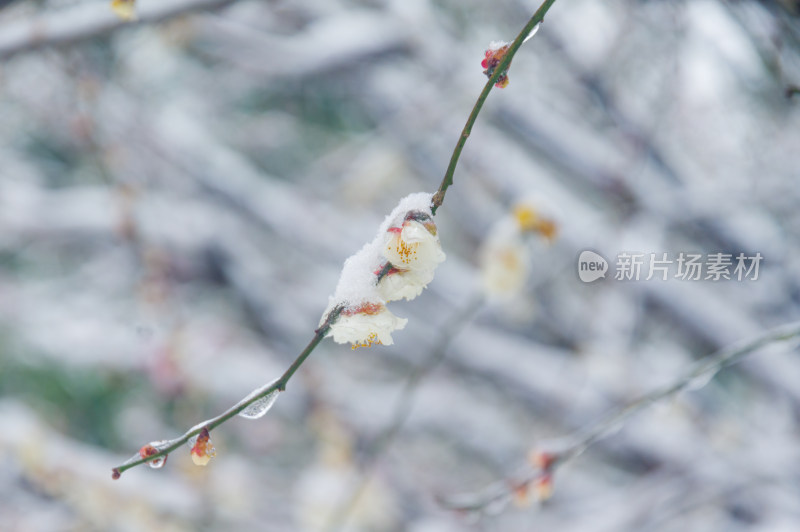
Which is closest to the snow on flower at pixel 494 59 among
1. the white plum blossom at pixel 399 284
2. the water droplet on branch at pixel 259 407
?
the white plum blossom at pixel 399 284

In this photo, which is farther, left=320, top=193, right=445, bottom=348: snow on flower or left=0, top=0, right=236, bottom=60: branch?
left=0, top=0, right=236, bottom=60: branch

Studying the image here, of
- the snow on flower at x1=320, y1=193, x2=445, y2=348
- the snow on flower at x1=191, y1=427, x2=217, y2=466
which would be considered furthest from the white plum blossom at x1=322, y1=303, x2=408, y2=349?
the snow on flower at x1=191, y1=427, x2=217, y2=466

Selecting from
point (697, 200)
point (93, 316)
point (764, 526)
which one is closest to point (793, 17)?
point (697, 200)

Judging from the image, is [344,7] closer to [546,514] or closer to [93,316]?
[93,316]
